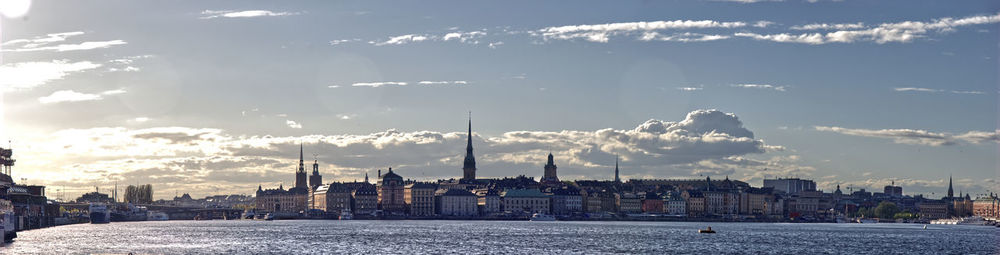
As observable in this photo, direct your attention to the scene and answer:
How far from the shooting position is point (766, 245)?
13475 centimetres

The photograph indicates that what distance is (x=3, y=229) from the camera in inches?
A: 4264

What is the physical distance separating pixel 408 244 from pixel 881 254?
143 feet

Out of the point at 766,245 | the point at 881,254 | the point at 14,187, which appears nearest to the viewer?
the point at 881,254

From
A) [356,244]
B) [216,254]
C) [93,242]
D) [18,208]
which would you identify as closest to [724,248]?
[356,244]

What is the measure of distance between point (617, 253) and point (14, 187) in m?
99.3

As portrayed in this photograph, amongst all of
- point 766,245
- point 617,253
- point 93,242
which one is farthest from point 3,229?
point 766,245

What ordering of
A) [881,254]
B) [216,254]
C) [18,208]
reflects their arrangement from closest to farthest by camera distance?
[216,254] < [881,254] < [18,208]

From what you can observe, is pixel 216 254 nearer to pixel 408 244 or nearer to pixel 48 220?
pixel 408 244

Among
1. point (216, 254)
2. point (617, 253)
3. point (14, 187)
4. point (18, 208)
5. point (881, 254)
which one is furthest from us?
point (14, 187)

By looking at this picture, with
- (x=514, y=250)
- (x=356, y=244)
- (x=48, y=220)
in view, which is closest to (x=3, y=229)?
(x=356, y=244)

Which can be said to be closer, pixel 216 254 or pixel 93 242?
pixel 216 254

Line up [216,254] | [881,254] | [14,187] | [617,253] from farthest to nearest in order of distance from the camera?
[14,187] → [881,254] → [617,253] → [216,254]

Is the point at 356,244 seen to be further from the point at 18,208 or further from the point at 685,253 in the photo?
the point at 18,208

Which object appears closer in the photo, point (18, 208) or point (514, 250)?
point (514, 250)
